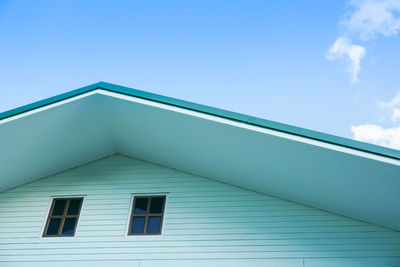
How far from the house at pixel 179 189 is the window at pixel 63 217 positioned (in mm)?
25

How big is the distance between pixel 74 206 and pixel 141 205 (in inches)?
58.6

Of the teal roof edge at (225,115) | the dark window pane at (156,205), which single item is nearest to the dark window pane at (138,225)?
the dark window pane at (156,205)

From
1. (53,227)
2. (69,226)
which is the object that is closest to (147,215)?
(69,226)

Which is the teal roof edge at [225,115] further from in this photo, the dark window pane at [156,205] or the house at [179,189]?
the dark window pane at [156,205]

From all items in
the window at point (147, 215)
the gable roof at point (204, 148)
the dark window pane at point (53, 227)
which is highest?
the gable roof at point (204, 148)

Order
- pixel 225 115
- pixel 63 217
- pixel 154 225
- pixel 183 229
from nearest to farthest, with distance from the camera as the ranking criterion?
pixel 225 115, pixel 183 229, pixel 154 225, pixel 63 217

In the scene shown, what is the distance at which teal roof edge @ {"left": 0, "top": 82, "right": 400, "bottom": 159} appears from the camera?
4.91 m

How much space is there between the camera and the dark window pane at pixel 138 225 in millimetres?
7109

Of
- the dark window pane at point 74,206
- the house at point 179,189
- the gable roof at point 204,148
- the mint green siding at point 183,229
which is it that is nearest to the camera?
the gable roof at point 204,148

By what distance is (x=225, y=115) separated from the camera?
566 cm

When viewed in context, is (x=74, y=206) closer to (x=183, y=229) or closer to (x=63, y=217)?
(x=63, y=217)

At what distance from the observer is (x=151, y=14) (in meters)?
11.7

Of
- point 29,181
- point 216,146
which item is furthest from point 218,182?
point 29,181

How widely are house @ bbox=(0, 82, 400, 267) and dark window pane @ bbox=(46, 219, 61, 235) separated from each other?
2cm
